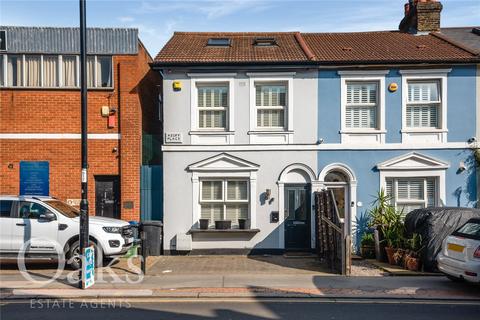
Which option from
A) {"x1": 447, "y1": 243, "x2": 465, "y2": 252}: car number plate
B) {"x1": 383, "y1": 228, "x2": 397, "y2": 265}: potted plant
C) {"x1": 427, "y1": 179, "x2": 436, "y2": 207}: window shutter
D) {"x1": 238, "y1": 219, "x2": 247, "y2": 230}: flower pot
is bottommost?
{"x1": 383, "y1": 228, "x2": 397, "y2": 265}: potted plant

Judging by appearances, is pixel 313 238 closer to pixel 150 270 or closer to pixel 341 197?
pixel 341 197

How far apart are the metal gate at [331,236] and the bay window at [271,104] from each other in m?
2.60

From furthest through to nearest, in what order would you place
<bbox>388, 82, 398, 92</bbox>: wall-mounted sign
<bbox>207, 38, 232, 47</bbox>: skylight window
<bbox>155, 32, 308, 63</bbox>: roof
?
<bbox>207, 38, 232, 47</bbox>: skylight window < <bbox>155, 32, 308, 63</bbox>: roof < <bbox>388, 82, 398, 92</bbox>: wall-mounted sign

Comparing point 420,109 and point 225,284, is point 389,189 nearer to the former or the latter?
point 420,109

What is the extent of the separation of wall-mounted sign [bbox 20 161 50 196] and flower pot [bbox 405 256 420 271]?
35.2 feet

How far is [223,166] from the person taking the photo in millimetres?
14258

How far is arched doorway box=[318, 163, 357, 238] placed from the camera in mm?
14156

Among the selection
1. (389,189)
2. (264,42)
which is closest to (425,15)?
(264,42)

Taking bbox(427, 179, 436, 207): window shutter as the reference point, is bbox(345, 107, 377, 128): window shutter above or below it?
above

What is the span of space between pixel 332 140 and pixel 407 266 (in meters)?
4.37

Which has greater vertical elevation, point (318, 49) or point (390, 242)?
point (318, 49)

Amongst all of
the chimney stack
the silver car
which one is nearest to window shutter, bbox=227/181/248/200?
the silver car

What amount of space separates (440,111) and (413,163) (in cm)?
180

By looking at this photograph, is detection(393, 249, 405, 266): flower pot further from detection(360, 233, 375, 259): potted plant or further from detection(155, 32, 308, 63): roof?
detection(155, 32, 308, 63): roof
